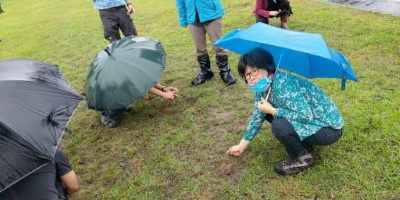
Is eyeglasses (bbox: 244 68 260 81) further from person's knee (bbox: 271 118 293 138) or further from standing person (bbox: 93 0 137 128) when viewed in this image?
standing person (bbox: 93 0 137 128)

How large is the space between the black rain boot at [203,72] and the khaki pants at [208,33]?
0.07m

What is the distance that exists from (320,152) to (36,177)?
203 centimetres

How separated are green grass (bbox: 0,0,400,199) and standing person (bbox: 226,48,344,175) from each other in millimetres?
241

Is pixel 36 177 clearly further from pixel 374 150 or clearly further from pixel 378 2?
pixel 378 2

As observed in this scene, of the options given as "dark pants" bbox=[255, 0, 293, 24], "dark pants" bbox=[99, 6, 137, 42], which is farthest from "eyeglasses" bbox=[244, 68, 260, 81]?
"dark pants" bbox=[255, 0, 293, 24]

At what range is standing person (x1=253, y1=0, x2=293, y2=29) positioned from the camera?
5.44 meters

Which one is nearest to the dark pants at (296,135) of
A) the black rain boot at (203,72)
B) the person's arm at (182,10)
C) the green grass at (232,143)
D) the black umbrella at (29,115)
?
the green grass at (232,143)

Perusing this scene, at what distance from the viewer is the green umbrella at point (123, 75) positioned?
316cm

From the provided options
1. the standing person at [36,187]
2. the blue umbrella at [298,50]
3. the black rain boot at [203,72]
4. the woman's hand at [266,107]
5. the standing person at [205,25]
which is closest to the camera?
the standing person at [36,187]

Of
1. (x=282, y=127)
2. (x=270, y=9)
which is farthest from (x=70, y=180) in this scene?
(x=270, y=9)

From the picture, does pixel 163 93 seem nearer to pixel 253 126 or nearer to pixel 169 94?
pixel 169 94

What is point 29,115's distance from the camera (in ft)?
6.02

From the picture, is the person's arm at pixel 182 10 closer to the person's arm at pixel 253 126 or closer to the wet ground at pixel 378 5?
the person's arm at pixel 253 126

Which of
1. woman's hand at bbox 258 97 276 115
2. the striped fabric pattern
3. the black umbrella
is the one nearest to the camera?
the black umbrella
